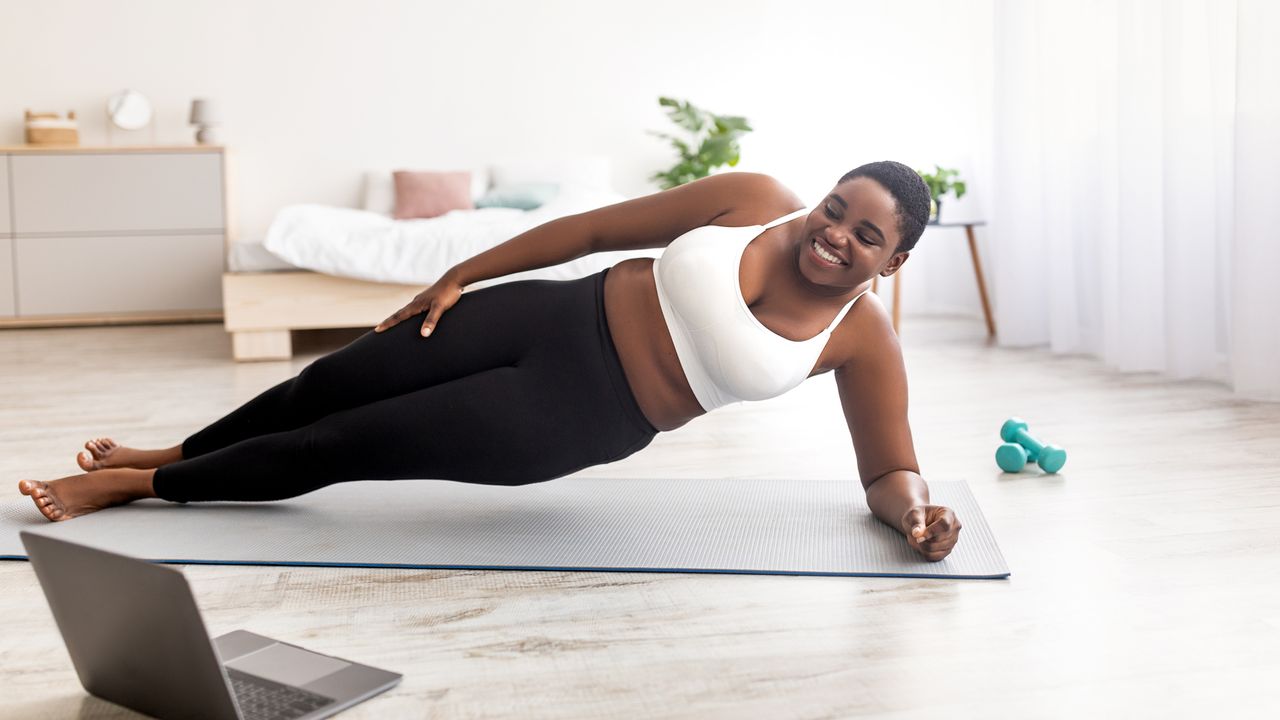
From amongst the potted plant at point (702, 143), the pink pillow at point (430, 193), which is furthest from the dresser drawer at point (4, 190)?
the potted plant at point (702, 143)

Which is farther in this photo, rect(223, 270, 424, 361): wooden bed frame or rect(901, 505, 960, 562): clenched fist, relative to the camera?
rect(223, 270, 424, 361): wooden bed frame

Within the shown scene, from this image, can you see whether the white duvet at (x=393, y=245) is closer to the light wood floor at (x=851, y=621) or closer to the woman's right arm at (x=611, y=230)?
the light wood floor at (x=851, y=621)

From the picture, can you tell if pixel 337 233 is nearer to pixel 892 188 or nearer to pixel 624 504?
pixel 624 504

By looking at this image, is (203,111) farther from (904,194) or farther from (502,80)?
(904,194)

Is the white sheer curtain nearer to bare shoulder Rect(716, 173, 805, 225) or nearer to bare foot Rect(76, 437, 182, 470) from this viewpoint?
bare shoulder Rect(716, 173, 805, 225)

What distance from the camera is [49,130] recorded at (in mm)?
5324

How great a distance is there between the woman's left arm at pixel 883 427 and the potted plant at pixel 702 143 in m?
3.83

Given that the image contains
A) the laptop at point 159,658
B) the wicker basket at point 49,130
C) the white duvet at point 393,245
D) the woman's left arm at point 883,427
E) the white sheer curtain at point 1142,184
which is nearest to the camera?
the laptop at point 159,658

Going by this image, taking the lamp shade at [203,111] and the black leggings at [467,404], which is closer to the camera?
the black leggings at [467,404]

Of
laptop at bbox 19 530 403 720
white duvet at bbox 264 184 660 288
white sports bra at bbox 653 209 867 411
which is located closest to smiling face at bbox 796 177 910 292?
white sports bra at bbox 653 209 867 411

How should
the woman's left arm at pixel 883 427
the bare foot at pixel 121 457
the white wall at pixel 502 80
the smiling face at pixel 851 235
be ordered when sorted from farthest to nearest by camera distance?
the white wall at pixel 502 80 < the bare foot at pixel 121 457 < the woman's left arm at pixel 883 427 < the smiling face at pixel 851 235

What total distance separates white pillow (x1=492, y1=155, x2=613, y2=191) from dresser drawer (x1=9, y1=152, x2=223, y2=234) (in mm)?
1396

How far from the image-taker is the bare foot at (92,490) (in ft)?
6.13

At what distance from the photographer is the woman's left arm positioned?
5.80 ft
